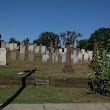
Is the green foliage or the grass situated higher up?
the green foliage

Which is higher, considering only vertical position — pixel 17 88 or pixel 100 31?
pixel 100 31

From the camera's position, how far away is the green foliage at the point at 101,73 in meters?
9.05

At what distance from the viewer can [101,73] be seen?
927 centimetres

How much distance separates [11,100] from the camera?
7527 mm

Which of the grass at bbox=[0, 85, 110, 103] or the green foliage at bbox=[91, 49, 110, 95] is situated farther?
the green foliage at bbox=[91, 49, 110, 95]

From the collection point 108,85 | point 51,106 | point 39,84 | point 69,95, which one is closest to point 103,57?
point 108,85

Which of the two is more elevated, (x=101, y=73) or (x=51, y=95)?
(x=101, y=73)

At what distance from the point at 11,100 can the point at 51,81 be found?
2.82m

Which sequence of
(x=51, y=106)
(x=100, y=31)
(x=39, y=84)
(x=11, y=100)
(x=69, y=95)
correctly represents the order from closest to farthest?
(x=51, y=106) < (x=11, y=100) < (x=69, y=95) < (x=39, y=84) < (x=100, y=31)

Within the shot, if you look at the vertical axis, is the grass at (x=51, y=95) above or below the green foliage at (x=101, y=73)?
below

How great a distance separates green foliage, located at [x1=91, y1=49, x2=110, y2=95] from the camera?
29.7ft

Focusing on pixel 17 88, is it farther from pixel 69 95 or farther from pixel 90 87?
pixel 90 87

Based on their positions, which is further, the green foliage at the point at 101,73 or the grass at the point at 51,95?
the green foliage at the point at 101,73

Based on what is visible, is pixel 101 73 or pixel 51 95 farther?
pixel 101 73
